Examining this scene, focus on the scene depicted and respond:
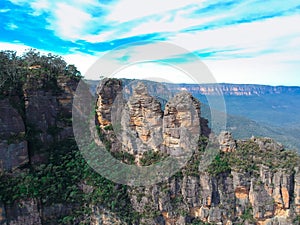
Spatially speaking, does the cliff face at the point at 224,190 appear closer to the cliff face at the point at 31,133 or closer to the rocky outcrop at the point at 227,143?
the rocky outcrop at the point at 227,143

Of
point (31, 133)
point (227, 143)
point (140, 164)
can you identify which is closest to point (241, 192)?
point (227, 143)

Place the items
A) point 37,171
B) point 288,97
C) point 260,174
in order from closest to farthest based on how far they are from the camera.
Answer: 1. point 37,171
2. point 260,174
3. point 288,97

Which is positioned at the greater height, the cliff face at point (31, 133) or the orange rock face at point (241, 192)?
the cliff face at point (31, 133)

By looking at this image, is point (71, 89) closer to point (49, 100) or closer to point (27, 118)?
point (49, 100)

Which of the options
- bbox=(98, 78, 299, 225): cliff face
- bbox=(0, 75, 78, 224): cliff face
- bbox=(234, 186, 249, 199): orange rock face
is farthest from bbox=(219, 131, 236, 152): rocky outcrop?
bbox=(0, 75, 78, 224): cliff face

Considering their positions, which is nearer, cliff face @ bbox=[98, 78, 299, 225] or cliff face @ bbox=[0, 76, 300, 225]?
cliff face @ bbox=[0, 76, 300, 225]

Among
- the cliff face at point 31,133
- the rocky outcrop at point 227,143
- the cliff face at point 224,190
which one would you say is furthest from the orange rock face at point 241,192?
the cliff face at point 31,133

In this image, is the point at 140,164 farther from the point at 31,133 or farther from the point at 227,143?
Result: the point at 31,133

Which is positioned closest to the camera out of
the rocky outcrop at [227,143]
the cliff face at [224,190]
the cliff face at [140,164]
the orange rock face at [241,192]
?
the cliff face at [140,164]

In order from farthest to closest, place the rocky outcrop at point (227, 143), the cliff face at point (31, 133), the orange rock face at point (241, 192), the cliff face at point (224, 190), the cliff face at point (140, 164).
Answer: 1. the rocky outcrop at point (227, 143)
2. the orange rock face at point (241, 192)
3. the cliff face at point (224, 190)
4. the cliff face at point (140, 164)
5. the cliff face at point (31, 133)

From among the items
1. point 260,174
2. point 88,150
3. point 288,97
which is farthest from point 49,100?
point 288,97

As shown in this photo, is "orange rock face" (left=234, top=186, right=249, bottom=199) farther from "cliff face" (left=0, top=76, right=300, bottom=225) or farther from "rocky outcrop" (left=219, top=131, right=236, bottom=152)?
"rocky outcrop" (left=219, top=131, right=236, bottom=152)
